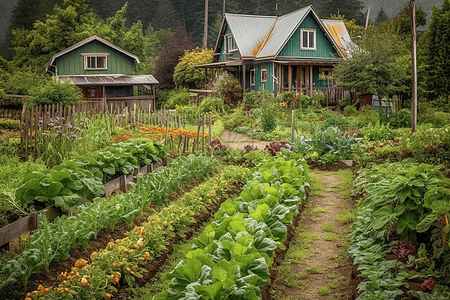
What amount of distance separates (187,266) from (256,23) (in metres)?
31.0

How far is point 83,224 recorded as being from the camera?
6.20m

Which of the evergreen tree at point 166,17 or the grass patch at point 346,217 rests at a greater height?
the evergreen tree at point 166,17

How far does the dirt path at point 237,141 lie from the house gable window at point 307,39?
11104 millimetres

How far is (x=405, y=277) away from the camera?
199 inches

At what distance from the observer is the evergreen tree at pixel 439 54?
22.7 m

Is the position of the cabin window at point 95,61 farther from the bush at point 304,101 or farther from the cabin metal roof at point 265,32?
the bush at point 304,101

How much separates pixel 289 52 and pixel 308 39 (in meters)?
1.60

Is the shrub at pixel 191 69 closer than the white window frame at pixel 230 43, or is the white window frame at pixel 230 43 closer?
the white window frame at pixel 230 43

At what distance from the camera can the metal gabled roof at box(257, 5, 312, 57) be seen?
29.5 metres

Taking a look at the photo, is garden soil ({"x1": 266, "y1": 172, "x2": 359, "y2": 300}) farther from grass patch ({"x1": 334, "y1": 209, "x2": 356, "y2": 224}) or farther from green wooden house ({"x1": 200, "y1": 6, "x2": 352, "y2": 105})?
green wooden house ({"x1": 200, "y1": 6, "x2": 352, "y2": 105})

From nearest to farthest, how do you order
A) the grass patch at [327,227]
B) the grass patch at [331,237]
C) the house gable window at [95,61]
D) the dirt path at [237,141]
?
the grass patch at [331,237] < the grass patch at [327,227] < the dirt path at [237,141] < the house gable window at [95,61]

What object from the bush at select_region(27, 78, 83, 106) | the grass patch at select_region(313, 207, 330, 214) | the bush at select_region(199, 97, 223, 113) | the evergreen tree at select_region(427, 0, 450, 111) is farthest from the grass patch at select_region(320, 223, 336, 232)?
the bush at select_region(199, 97, 223, 113)

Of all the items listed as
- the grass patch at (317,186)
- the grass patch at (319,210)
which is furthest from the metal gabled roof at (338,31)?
the grass patch at (319,210)

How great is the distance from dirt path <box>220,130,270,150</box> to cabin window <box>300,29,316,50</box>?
11.1 metres
